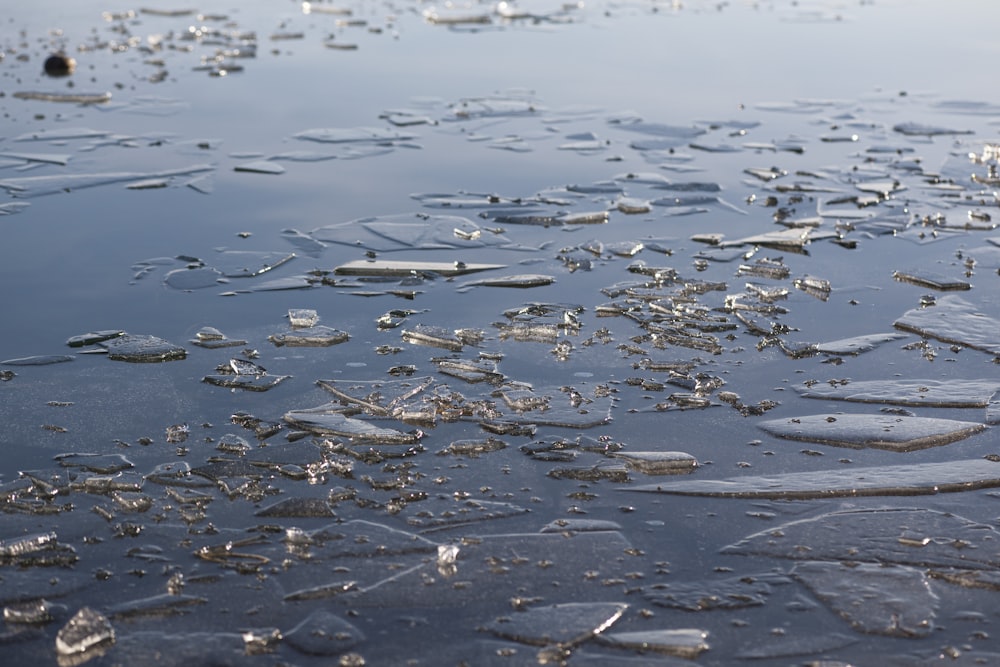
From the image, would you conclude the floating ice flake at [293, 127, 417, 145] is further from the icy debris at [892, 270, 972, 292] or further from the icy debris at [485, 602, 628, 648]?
the icy debris at [485, 602, 628, 648]

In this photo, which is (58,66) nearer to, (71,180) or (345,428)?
(71,180)

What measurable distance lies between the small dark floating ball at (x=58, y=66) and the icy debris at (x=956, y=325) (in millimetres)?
7732

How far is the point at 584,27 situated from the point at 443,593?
11.5 metres

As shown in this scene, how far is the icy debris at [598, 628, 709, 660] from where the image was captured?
2752 millimetres

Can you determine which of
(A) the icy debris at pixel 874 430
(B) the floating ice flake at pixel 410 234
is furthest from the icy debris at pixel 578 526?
(B) the floating ice flake at pixel 410 234

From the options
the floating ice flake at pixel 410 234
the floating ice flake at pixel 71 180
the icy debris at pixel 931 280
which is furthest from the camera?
the floating ice flake at pixel 71 180

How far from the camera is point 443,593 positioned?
2998 millimetres

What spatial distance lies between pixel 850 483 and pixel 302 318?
2.29m

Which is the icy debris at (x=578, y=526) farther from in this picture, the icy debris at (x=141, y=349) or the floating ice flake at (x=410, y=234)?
the floating ice flake at (x=410, y=234)

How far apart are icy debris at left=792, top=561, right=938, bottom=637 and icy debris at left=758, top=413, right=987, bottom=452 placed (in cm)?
78

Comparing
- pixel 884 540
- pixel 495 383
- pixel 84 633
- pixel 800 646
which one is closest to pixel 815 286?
pixel 495 383

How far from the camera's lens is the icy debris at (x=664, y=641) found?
275cm

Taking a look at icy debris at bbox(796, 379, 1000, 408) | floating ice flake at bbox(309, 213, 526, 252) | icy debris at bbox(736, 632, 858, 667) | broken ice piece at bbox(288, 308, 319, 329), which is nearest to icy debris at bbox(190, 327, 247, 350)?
broken ice piece at bbox(288, 308, 319, 329)

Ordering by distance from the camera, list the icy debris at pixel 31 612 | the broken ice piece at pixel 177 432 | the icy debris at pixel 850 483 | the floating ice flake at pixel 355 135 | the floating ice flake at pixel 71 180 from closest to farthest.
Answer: the icy debris at pixel 31 612 < the icy debris at pixel 850 483 < the broken ice piece at pixel 177 432 < the floating ice flake at pixel 71 180 < the floating ice flake at pixel 355 135
